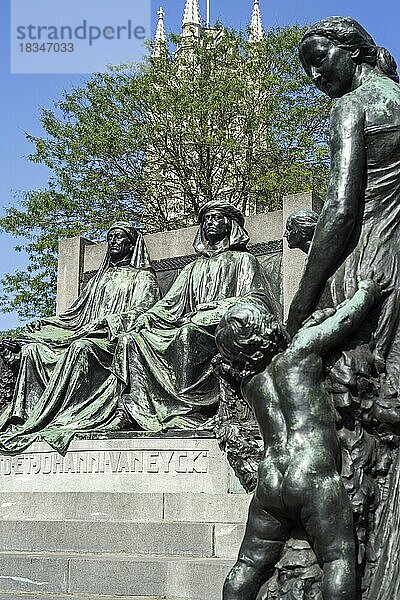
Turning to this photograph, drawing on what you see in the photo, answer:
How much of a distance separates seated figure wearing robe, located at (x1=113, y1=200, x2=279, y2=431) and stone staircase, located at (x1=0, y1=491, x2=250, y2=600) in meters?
0.93

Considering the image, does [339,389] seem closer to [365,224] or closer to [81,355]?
[365,224]

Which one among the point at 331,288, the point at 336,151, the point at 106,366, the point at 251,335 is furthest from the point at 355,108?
the point at 106,366

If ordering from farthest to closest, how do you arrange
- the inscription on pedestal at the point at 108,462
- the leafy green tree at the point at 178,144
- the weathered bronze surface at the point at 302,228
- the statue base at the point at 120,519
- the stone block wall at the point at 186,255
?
the leafy green tree at the point at 178,144, the stone block wall at the point at 186,255, the inscription on pedestal at the point at 108,462, the weathered bronze surface at the point at 302,228, the statue base at the point at 120,519

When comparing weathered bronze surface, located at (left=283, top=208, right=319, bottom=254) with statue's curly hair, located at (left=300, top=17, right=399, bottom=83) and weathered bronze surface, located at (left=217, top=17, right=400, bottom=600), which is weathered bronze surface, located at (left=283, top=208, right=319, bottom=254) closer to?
statue's curly hair, located at (left=300, top=17, right=399, bottom=83)

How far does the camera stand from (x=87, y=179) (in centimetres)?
2698

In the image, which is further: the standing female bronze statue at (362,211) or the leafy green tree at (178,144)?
the leafy green tree at (178,144)

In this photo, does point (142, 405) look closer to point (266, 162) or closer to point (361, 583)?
point (361, 583)

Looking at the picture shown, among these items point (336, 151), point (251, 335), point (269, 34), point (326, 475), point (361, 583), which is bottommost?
point (361, 583)

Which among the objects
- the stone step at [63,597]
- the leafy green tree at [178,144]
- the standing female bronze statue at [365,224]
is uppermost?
the leafy green tree at [178,144]

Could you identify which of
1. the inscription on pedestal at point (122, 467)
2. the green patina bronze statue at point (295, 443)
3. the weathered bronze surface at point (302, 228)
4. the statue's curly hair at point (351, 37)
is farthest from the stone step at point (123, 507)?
the statue's curly hair at point (351, 37)

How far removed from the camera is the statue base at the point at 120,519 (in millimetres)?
6340

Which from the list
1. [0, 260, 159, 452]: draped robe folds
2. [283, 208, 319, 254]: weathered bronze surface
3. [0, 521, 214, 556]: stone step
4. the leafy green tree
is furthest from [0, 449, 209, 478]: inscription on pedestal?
the leafy green tree

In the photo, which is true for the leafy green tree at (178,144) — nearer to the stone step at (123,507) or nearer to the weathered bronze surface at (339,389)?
the stone step at (123,507)

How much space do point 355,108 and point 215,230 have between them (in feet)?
18.9
